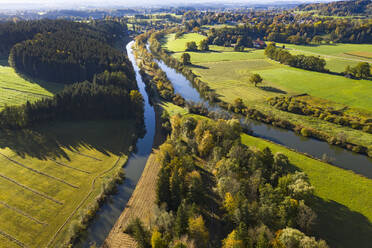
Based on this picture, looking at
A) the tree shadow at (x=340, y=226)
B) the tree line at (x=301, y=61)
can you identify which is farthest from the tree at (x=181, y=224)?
the tree line at (x=301, y=61)

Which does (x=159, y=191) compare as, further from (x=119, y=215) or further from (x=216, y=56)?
(x=216, y=56)

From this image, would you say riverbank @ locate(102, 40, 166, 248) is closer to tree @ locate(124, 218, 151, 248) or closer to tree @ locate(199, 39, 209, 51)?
tree @ locate(124, 218, 151, 248)

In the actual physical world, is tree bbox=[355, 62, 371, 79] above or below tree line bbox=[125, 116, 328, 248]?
above

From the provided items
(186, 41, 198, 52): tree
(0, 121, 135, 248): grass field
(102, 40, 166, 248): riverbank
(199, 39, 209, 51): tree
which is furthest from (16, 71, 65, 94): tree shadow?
(199, 39, 209, 51): tree

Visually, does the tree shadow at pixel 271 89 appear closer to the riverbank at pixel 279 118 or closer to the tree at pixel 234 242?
the riverbank at pixel 279 118

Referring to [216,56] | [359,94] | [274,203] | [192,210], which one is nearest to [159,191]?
[192,210]

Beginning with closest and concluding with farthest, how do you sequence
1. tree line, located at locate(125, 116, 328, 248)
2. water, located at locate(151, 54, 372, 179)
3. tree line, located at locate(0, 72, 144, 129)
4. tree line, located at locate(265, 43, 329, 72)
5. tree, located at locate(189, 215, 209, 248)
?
1. tree line, located at locate(125, 116, 328, 248)
2. tree, located at locate(189, 215, 209, 248)
3. water, located at locate(151, 54, 372, 179)
4. tree line, located at locate(0, 72, 144, 129)
5. tree line, located at locate(265, 43, 329, 72)

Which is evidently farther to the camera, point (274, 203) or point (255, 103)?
point (255, 103)
